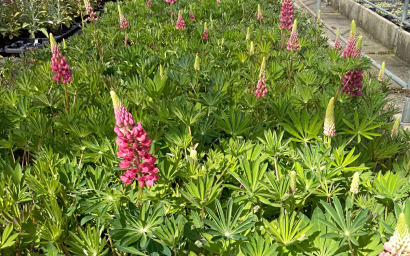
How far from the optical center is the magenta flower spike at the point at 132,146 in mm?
1370

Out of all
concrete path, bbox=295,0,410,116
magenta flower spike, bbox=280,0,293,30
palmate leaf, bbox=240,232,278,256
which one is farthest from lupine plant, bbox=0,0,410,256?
concrete path, bbox=295,0,410,116

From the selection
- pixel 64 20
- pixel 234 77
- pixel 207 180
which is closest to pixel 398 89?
pixel 234 77

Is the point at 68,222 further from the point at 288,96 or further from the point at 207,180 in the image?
the point at 288,96

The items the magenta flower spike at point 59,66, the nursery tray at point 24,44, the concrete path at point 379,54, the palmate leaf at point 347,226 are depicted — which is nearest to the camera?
the palmate leaf at point 347,226

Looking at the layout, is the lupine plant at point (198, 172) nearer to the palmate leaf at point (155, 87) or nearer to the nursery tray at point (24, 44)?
the palmate leaf at point (155, 87)

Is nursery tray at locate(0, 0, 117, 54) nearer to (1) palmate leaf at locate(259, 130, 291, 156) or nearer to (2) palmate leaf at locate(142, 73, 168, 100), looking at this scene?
(2) palmate leaf at locate(142, 73, 168, 100)

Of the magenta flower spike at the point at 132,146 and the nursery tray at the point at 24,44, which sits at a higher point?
the magenta flower spike at the point at 132,146

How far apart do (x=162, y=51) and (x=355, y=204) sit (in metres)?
2.19

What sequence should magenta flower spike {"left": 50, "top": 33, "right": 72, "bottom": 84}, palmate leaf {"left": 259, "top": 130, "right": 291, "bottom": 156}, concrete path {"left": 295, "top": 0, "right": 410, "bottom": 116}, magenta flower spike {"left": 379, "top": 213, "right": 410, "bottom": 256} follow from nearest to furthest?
magenta flower spike {"left": 379, "top": 213, "right": 410, "bottom": 256}, palmate leaf {"left": 259, "top": 130, "right": 291, "bottom": 156}, magenta flower spike {"left": 50, "top": 33, "right": 72, "bottom": 84}, concrete path {"left": 295, "top": 0, "right": 410, "bottom": 116}

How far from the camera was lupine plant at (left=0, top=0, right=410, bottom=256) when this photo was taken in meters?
1.27

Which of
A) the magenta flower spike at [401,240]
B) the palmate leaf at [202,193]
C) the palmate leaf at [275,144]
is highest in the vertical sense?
the magenta flower spike at [401,240]

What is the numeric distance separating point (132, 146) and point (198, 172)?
300mm

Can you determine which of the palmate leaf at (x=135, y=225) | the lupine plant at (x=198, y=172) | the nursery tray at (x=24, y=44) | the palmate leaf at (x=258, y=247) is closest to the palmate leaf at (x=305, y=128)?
the lupine plant at (x=198, y=172)

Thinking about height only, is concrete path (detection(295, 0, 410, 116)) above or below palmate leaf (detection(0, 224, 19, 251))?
below
